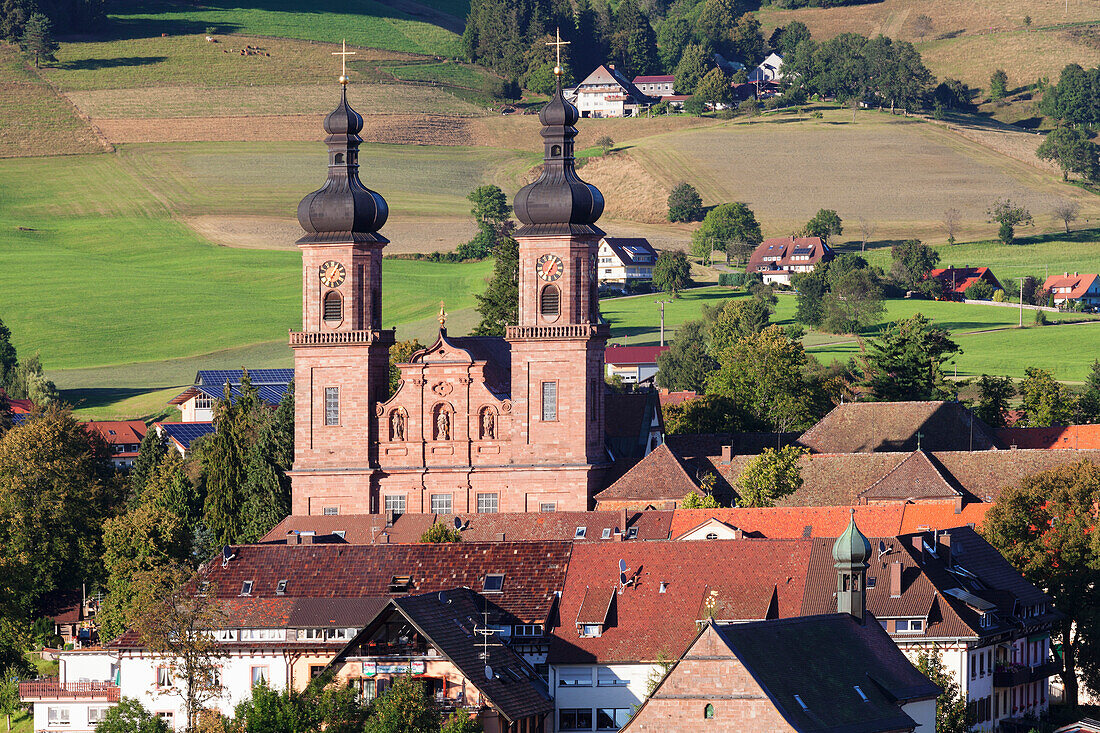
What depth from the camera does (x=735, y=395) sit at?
115875 mm

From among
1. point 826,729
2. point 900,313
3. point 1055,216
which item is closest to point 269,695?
point 826,729

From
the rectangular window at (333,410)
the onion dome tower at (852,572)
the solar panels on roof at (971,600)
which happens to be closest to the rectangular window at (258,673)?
the onion dome tower at (852,572)

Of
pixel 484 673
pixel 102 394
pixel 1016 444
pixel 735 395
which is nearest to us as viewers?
pixel 484 673

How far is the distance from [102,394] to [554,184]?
A: 5478cm

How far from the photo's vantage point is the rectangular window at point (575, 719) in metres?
63.2

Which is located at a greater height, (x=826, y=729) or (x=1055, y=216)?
(x=1055, y=216)

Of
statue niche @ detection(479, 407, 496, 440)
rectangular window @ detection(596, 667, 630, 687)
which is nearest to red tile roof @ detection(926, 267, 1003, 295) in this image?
statue niche @ detection(479, 407, 496, 440)

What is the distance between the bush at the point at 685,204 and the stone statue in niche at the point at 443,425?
102m

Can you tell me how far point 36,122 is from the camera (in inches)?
7347

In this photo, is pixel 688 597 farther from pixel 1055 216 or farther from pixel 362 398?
pixel 1055 216

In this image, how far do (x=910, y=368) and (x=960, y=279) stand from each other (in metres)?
54.7

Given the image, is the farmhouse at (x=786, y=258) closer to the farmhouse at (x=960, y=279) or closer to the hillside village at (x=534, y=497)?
the hillside village at (x=534, y=497)

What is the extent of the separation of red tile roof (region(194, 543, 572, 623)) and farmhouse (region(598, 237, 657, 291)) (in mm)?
100555

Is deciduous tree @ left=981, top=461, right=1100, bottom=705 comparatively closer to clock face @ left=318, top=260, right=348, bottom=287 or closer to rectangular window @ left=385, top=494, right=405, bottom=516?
rectangular window @ left=385, top=494, right=405, bottom=516
